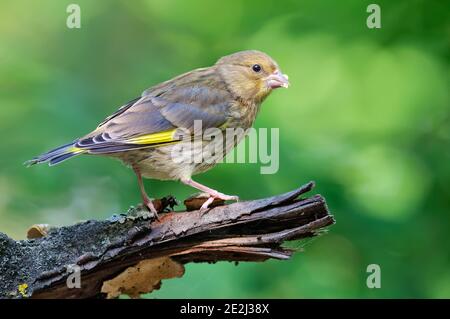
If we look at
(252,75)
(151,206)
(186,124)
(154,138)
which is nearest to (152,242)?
(151,206)

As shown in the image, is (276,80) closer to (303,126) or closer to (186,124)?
(303,126)

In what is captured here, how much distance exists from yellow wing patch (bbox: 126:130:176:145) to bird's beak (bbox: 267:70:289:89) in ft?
2.81

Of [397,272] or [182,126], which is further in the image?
[397,272]

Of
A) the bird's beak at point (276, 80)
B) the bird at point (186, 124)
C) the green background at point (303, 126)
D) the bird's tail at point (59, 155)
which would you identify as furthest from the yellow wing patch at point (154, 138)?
the bird's beak at point (276, 80)

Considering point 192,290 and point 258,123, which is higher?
point 258,123

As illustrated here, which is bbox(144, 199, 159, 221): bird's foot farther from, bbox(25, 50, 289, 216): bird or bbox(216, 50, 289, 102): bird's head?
bbox(216, 50, 289, 102): bird's head

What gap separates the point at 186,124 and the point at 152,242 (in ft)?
3.22

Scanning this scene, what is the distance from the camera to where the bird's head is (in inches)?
199

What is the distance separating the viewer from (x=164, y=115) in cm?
473

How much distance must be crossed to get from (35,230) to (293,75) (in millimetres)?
2483

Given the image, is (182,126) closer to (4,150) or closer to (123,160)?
(123,160)
